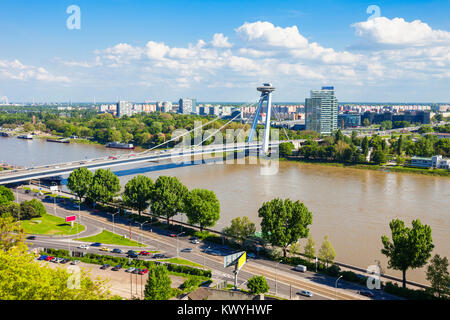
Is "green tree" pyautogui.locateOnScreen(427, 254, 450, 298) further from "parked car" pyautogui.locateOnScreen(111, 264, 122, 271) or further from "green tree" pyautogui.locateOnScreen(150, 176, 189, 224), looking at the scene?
"green tree" pyautogui.locateOnScreen(150, 176, 189, 224)

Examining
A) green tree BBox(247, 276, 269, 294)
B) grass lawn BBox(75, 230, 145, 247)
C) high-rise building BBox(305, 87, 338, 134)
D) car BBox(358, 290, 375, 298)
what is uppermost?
high-rise building BBox(305, 87, 338, 134)

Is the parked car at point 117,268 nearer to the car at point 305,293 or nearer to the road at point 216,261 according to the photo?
the road at point 216,261

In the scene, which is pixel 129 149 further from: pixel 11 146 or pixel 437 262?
pixel 437 262

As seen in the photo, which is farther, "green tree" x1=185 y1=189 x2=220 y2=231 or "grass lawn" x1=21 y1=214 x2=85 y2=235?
"grass lawn" x1=21 y1=214 x2=85 y2=235

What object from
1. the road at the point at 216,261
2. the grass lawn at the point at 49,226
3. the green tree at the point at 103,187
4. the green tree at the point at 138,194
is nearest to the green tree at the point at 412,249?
the road at the point at 216,261

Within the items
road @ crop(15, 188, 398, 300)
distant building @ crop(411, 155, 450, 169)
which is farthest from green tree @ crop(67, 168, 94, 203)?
distant building @ crop(411, 155, 450, 169)

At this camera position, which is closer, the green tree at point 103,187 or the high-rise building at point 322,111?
the green tree at point 103,187
